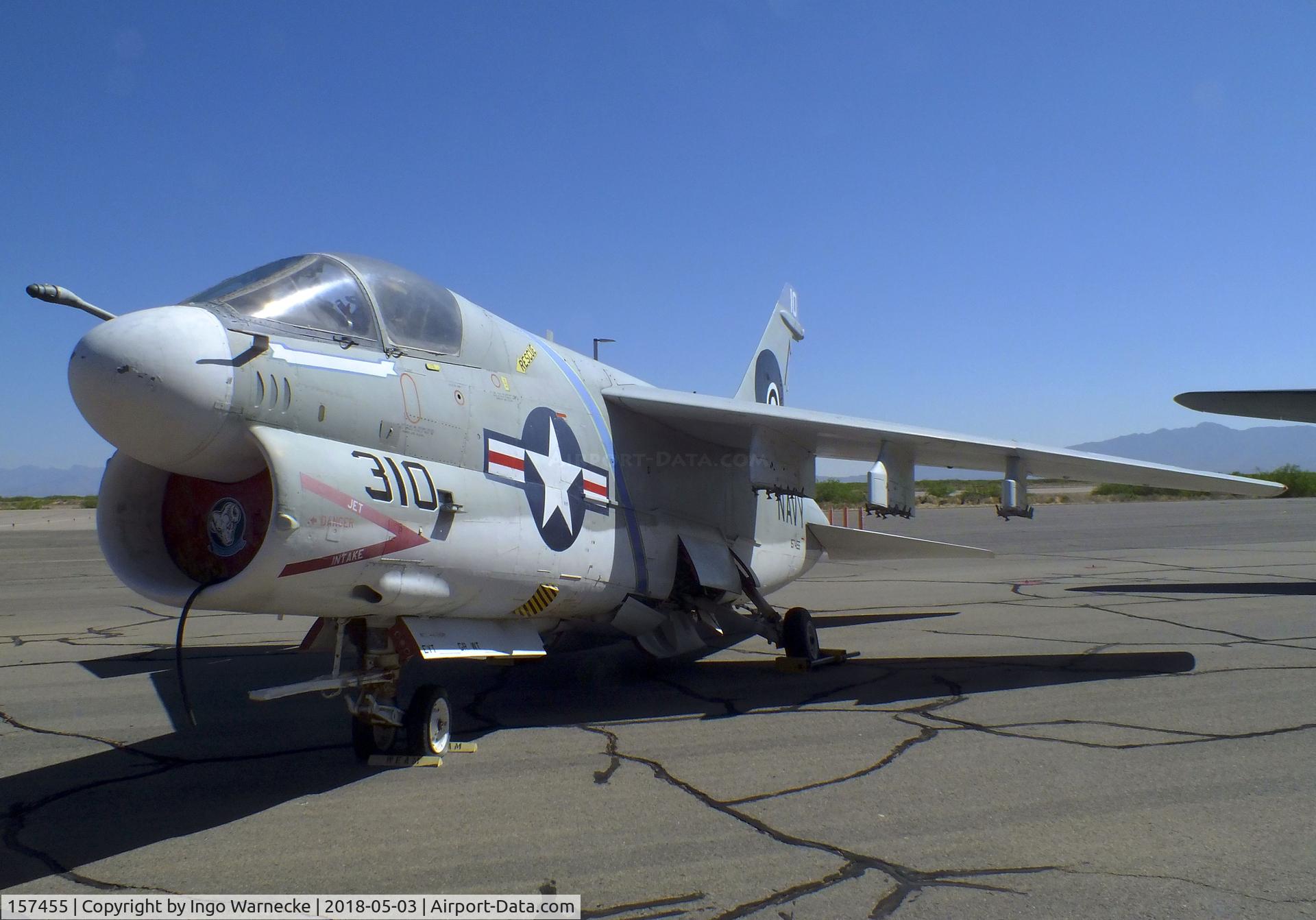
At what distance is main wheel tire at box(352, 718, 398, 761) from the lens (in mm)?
5824

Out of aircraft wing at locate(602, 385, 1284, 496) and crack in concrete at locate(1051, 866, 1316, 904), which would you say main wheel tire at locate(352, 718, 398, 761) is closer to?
aircraft wing at locate(602, 385, 1284, 496)

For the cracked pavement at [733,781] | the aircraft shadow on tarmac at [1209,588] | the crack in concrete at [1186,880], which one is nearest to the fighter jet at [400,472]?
the cracked pavement at [733,781]

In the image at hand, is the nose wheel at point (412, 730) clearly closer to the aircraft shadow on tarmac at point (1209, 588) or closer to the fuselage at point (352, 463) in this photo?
the fuselage at point (352, 463)

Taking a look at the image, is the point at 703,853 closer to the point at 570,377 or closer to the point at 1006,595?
the point at 570,377

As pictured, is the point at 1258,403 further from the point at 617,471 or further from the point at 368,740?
the point at 368,740

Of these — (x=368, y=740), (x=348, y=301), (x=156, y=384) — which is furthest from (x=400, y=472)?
(x=368, y=740)

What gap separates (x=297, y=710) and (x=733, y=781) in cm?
408

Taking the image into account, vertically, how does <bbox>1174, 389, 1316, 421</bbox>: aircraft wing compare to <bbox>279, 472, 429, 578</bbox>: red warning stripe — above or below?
above

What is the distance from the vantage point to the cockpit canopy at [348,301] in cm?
521

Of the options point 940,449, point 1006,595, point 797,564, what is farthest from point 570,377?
point 1006,595

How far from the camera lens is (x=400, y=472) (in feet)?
17.8
